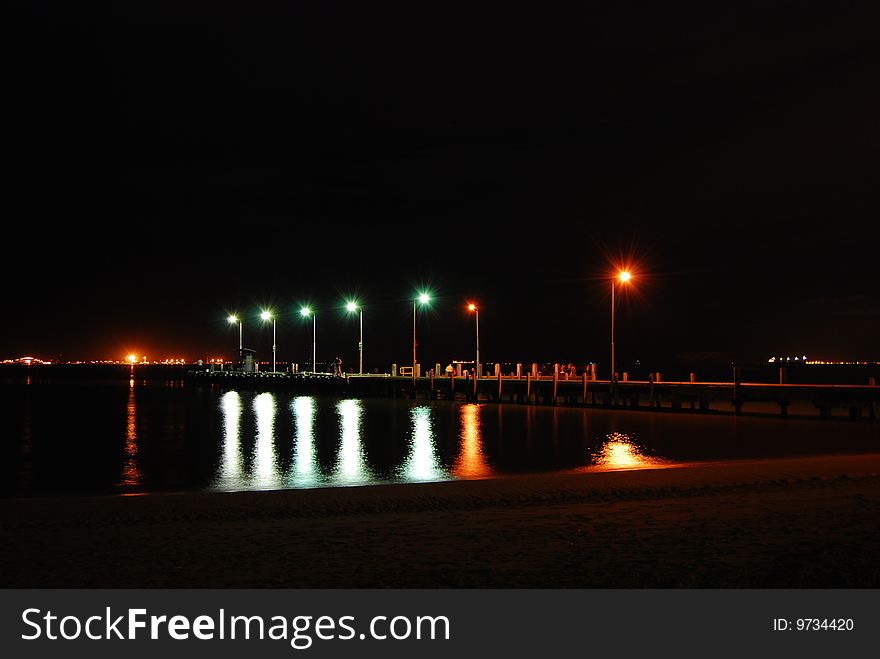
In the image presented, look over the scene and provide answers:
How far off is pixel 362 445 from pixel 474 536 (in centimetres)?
2100

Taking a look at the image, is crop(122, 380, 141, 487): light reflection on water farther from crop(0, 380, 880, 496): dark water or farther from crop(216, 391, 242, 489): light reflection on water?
crop(216, 391, 242, 489): light reflection on water

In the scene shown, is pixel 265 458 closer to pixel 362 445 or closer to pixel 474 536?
pixel 362 445

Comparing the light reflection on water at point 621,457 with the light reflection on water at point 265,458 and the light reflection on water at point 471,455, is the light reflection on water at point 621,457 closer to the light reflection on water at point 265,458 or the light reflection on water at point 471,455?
the light reflection on water at point 471,455

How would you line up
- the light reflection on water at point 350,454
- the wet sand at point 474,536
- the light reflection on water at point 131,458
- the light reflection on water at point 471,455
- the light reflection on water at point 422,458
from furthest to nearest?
the light reflection on water at point 471,455 → the light reflection on water at point 131,458 → the light reflection on water at point 422,458 → the light reflection on water at point 350,454 → the wet sand at point 474,536

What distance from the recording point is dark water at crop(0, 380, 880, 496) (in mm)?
24641

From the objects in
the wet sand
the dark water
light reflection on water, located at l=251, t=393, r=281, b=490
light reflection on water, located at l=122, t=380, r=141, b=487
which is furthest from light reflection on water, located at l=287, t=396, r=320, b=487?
the wet sand

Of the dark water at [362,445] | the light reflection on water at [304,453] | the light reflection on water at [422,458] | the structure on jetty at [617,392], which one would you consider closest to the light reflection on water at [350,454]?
the dark water at [362,445]

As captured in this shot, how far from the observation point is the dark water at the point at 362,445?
80.8 ft

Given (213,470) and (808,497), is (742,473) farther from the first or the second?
(213,470)

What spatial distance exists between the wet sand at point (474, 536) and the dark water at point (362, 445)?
22.5 ft

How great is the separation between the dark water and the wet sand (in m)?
6.85

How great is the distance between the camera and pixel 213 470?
85.7 feet
